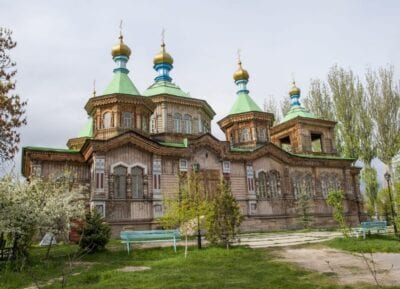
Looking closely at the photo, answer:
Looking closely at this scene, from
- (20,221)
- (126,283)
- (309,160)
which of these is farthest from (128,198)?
(309,160)

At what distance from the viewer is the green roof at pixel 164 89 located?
25406mm

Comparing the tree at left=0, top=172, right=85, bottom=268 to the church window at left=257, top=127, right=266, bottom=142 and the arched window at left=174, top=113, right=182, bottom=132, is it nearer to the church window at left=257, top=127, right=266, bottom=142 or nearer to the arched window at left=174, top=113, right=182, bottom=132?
the arched window at left=174, top=113, right=182, bottom=132

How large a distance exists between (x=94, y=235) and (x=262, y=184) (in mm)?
13721

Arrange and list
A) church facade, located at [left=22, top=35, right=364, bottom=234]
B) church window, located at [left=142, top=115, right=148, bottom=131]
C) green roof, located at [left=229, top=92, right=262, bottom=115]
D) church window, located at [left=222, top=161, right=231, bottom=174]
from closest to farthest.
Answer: church facade, located at [left=22, top=35, right=364, bottom=234] → church window, located at [left=222, top=161, right=231, bottom=174] → church window, located at [left=142, top=115, right=148, bottom=131] → green roof, located at [left=229, top=92, right=262, bottom=115]

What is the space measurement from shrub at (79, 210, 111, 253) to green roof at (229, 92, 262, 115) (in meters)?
17.2

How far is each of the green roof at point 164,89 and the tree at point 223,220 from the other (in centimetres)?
1354

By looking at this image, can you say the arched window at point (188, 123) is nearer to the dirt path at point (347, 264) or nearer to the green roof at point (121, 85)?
the green roof at point (121, 85)

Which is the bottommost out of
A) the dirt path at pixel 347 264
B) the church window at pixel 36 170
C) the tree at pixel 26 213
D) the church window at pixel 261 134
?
the dirt path at pixel 347 264

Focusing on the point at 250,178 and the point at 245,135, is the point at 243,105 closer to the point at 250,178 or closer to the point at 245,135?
the point at 245,135

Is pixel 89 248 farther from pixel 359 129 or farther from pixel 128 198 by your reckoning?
pixel 359 129

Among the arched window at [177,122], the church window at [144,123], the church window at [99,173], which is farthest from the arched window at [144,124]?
the church window at [99,173]

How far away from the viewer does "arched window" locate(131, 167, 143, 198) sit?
19.8 meters

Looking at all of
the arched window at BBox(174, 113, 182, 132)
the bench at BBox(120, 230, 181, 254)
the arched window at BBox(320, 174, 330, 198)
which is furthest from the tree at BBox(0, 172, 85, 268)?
the arched window at BBox(320, 174, 330, 198)

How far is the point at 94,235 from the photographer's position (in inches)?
517
